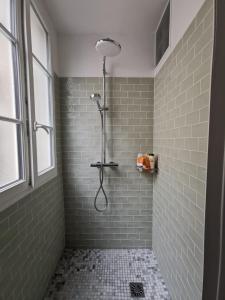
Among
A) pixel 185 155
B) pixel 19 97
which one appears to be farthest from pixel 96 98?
pixel 185 155

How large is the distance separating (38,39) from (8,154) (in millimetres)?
1156

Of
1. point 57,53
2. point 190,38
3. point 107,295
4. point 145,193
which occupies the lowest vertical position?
point 107,295

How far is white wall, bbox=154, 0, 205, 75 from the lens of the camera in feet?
3.43

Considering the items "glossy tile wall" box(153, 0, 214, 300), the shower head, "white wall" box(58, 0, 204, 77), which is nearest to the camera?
"glossy tile wall" box(153, 0, 214, 300)

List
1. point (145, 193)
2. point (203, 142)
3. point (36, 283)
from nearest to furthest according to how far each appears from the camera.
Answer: point (203, 142)
point (36, 283)
point (145, 193)

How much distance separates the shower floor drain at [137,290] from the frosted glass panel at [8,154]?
55.5 inches

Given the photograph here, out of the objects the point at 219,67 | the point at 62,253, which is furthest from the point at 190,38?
the point at 62,253

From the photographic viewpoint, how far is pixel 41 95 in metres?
1.64

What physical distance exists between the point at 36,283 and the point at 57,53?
2.25 m

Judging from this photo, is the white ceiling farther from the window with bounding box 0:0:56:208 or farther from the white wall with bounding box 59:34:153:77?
the window with bounding box 0:0:56:208

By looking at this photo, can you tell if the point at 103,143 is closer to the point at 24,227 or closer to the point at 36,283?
the point at 24,227

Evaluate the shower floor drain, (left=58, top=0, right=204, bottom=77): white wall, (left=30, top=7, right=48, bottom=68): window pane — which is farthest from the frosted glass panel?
the shower floor drain

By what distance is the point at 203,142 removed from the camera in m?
0.95

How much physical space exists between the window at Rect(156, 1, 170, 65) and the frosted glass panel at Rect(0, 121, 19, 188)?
4.90 feet
